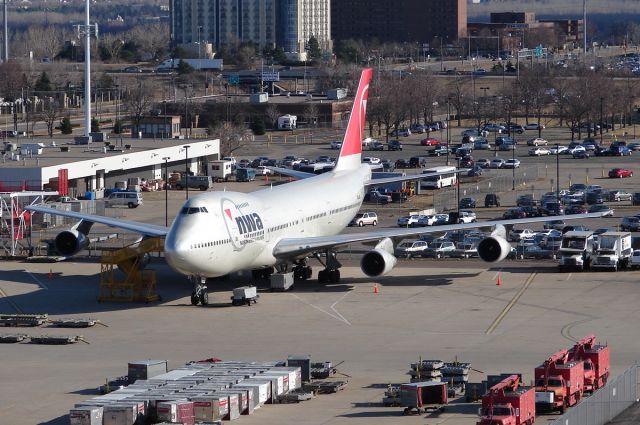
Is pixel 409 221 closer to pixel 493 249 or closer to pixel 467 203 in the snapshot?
pixel 467 203

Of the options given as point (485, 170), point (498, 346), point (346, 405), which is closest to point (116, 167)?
point (485, 170)

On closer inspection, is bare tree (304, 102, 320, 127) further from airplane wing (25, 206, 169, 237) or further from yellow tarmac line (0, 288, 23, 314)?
yellow tarmac line (0, 288, 23, 314)

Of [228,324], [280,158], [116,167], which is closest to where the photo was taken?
[228,324]

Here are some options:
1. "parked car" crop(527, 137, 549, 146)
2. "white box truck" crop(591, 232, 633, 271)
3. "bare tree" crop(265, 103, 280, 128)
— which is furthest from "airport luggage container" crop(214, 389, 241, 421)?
"bare tree" crop(265, 103, 280, 128)

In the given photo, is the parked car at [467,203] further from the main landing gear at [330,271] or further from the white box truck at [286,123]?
the white box truck at [286,123]

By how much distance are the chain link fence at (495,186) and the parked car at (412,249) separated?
26.3 m

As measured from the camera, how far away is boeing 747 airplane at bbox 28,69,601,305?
6738 centimetres

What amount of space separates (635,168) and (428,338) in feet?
281

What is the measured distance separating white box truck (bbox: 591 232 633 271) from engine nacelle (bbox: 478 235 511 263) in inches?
288

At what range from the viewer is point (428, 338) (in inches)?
2457

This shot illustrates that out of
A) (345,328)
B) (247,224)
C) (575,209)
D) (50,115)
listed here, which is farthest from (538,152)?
(345,328)

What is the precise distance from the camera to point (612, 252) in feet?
266

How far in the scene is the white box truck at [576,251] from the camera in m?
80.8

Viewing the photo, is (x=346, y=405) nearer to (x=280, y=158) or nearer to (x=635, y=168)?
(x=635, y=168)
